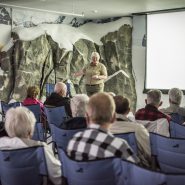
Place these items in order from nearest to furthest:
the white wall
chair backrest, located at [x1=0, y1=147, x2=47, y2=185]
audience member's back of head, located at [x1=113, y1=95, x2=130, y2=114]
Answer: chair backrest, located at [x1=0, y1=147, x2=47, y2=185] < audience member's back of head, located at [x1=113, y1=95, x2=130, y2=114] < the white wall

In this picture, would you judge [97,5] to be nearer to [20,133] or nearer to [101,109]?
[20,133]

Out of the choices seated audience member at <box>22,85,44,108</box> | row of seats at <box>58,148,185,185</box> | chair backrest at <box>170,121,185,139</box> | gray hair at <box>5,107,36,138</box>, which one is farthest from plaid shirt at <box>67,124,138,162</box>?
seated audience member at <box>22,85,44,108</box>

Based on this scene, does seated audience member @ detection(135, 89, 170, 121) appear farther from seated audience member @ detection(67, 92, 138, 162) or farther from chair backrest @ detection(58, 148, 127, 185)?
chair backrest @ detection(58, 148, 127, 185)

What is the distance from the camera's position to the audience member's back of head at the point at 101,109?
7.97 ft

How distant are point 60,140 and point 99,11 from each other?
Answer: 6.84 meters

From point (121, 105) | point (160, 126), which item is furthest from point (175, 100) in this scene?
point (121, 105)

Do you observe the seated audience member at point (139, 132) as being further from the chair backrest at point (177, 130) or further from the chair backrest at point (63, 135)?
the chair backrest at point (177, 130)

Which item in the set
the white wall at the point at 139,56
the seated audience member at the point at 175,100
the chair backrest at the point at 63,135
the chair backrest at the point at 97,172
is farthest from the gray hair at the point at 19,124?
the white wall at the point at 139,56

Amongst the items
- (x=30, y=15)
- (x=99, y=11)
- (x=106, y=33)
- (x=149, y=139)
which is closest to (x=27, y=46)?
(x=30, y=15)

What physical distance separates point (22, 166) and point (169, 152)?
126cm

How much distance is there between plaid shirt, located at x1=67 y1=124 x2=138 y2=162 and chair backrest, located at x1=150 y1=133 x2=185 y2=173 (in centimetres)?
82

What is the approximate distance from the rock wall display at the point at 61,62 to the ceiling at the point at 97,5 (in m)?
0.77

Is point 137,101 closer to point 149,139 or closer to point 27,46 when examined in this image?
point 27,46

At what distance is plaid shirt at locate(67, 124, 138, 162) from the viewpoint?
2.31 meters
